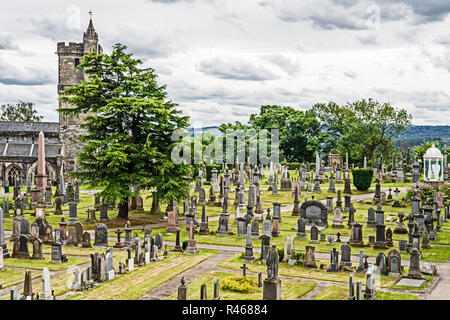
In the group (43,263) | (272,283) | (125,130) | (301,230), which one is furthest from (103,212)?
(272,283)

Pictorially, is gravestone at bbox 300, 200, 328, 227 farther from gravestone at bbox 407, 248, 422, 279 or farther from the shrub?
gravestone at bbox 407, 248, 422, 279

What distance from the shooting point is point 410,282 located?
19.5 meters

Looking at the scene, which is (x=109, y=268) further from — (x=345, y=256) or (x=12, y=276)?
(x=345, y=256)

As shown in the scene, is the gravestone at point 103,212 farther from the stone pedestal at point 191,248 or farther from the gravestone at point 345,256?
the gravestone at point 345,256

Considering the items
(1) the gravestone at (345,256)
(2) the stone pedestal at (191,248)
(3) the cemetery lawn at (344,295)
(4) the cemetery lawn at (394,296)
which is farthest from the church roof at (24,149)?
(4) the cemetery lawn at (394,296)

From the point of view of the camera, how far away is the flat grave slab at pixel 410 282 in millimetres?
19177

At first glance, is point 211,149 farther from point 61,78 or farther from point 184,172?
point 184,172

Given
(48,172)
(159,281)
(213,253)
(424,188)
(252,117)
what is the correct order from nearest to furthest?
(159,281) < (213,253) < (424,188) < (48,172) < (252,117)

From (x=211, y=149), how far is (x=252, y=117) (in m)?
16.9

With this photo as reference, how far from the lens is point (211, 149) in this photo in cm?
6394

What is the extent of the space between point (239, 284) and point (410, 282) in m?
6.23

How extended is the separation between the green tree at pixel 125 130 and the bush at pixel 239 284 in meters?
12.7

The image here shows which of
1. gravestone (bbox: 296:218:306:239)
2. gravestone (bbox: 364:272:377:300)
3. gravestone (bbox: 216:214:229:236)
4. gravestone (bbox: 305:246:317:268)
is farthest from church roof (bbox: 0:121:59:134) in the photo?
gravestone (bbox: 364:272:377:300)
